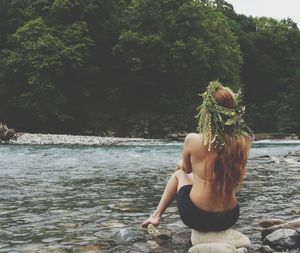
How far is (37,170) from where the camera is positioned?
518 inches

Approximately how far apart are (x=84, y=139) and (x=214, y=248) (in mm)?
30446

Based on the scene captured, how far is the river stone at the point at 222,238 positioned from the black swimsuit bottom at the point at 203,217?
0.05 m

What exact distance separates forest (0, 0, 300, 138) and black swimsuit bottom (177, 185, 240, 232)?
39.5 meters

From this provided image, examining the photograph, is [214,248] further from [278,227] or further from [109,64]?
[109,64]

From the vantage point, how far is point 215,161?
458cm

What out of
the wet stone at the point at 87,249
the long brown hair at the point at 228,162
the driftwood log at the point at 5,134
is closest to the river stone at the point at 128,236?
the wet stone at the point at 87,249

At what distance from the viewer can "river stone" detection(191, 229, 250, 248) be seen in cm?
473

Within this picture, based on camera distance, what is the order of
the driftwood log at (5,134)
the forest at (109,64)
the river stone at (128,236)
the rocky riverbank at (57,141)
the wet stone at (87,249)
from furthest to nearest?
the forest at (109,64)
the rocky riverbank at (57,141)
the driftwood log at (5,134)
the river stone at (128,236)
the wet stone at (87,249)

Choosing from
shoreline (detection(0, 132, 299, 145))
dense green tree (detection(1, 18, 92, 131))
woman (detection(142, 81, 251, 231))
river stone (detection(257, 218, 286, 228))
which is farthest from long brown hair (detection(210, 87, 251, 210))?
dense green tree (detection(1, 18, 92, 131))

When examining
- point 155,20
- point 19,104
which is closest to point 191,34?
point 155,20

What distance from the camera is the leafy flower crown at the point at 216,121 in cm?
450

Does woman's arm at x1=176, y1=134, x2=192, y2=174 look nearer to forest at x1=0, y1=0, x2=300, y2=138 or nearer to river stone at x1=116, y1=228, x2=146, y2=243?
river stone at x1=116, y1=228, x2=146, y2=243

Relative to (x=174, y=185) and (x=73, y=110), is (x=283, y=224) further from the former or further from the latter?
(x=73, y=110)

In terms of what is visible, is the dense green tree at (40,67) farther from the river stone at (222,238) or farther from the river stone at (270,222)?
the river stone at (222,238)
